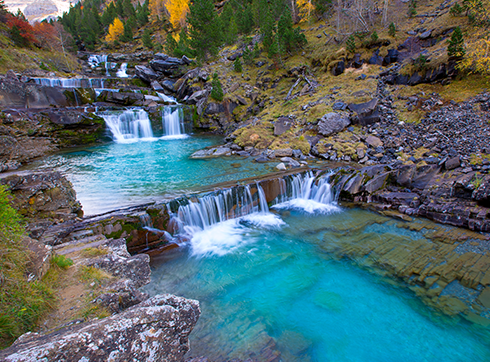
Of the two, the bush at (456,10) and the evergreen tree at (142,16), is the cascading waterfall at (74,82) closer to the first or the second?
the bush at (456,10)

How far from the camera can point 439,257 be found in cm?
684

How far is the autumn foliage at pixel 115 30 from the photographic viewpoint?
56.8m

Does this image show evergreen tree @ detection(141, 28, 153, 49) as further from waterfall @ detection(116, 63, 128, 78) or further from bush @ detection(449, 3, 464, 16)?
bush @ detection(449, 3, 464, 16)

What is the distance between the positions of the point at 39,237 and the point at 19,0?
24960 cm

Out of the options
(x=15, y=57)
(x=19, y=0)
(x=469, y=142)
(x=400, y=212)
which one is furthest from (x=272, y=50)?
(x=19, y=0)

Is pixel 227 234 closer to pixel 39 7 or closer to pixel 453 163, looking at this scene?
pixel 453 163

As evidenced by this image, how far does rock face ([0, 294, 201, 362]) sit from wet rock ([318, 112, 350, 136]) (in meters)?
16.0

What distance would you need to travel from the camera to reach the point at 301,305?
19.0 ft

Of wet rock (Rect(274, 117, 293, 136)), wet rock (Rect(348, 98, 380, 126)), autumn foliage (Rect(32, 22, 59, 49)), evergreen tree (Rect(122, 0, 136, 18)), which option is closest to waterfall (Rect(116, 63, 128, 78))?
autumn foliage (Rect(32, 22, 59, 49))

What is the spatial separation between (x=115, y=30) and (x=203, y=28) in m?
41.5

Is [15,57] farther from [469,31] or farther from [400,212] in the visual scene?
[469,31]

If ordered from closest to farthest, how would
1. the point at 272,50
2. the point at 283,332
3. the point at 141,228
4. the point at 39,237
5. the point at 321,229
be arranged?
the point at 283,332 < the point at 39,237 < the point at 141,228 < the point at 321,229 < the point at 272,50

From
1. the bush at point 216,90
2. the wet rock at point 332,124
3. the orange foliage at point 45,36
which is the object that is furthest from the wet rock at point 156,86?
the wet rock at point 332,124

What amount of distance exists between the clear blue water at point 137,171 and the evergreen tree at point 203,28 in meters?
19.7
